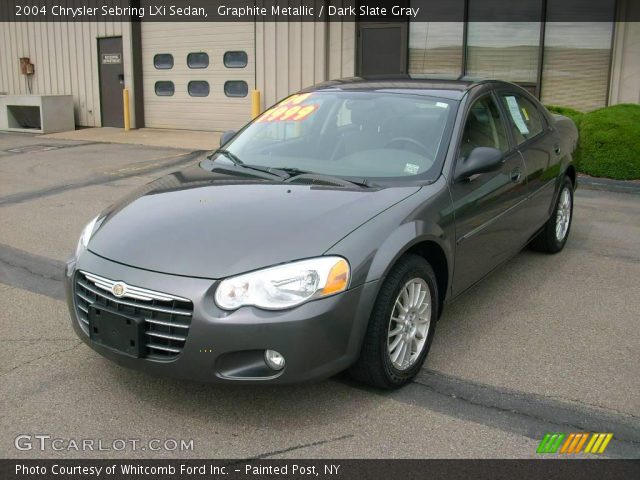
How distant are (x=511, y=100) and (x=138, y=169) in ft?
23.5

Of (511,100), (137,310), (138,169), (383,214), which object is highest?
(511,100)

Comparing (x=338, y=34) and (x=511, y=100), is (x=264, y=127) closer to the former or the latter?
(x=511, y=100)

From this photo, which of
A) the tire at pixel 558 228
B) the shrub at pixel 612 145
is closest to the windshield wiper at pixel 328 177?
the tire at pixel 558 228

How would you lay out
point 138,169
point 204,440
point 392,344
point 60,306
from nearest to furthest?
point 204,440, point 392,344, point 60,306, point 138,169

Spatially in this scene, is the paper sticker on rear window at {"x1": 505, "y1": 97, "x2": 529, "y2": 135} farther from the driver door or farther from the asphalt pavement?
the asphalt pavement

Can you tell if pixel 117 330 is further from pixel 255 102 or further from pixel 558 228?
pixel 255 102

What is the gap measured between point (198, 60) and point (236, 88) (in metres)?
1.32

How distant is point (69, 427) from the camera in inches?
128

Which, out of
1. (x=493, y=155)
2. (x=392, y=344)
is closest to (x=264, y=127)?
(x=493, y=155)

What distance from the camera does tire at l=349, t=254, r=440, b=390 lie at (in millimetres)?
3352

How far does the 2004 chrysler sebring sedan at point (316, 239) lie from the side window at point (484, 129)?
0.05 ft

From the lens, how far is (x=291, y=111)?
487cm

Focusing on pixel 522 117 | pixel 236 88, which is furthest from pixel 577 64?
A: pixel 522 117

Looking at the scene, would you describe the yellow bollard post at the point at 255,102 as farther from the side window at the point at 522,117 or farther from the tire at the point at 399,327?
the tire at the point at 399,327
